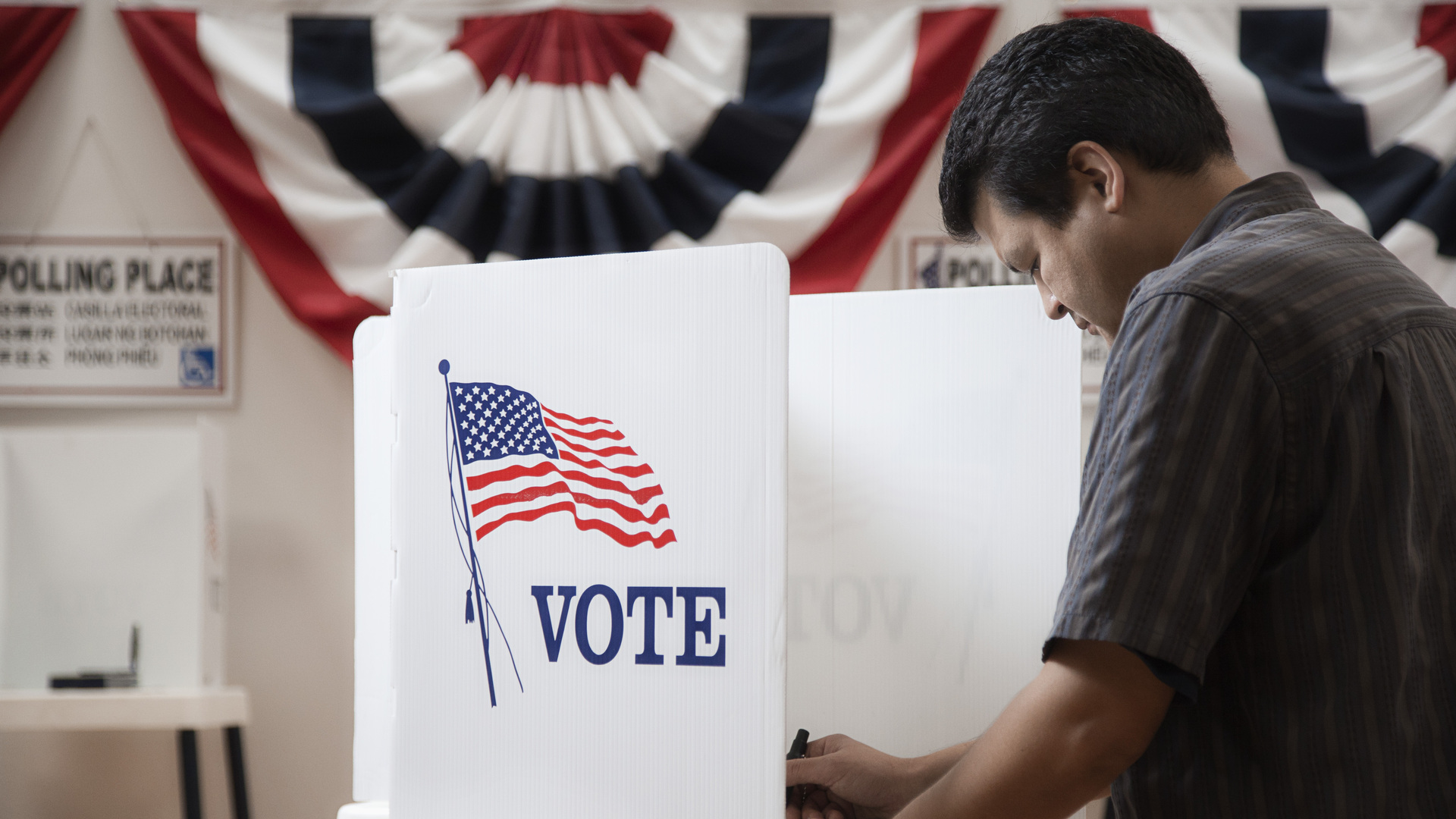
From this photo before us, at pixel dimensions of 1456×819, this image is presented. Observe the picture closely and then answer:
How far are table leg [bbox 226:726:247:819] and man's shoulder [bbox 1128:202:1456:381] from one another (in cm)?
182

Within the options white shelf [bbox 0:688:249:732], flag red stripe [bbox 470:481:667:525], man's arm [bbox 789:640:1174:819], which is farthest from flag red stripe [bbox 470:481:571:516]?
white shelf [bbox 0:688:249:732]

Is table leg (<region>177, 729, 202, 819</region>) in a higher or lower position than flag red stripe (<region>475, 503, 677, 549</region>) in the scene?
lower

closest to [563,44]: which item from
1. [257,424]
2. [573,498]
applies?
[257,424]

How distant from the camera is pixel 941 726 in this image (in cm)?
100

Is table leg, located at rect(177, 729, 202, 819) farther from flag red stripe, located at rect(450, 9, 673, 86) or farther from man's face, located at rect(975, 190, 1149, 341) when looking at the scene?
man's face, located at rect(975, 190, 1149, 341)

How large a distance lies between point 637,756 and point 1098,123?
1.64 feet

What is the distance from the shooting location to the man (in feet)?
1.74

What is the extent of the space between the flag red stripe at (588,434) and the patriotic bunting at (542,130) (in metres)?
1.37

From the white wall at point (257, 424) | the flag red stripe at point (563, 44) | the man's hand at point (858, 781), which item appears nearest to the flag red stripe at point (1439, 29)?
the white wall at point (257, 424)

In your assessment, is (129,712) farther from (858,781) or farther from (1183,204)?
(1183,204)

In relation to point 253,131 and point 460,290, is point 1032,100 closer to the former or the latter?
point 460,290

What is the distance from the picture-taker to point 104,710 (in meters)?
1.71

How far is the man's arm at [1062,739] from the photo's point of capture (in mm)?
544

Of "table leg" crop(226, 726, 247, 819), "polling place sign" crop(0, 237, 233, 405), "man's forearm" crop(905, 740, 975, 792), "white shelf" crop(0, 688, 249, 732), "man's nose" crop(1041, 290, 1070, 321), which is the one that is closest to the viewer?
"man's nose" crop(1041, 290, 1070, 321)
